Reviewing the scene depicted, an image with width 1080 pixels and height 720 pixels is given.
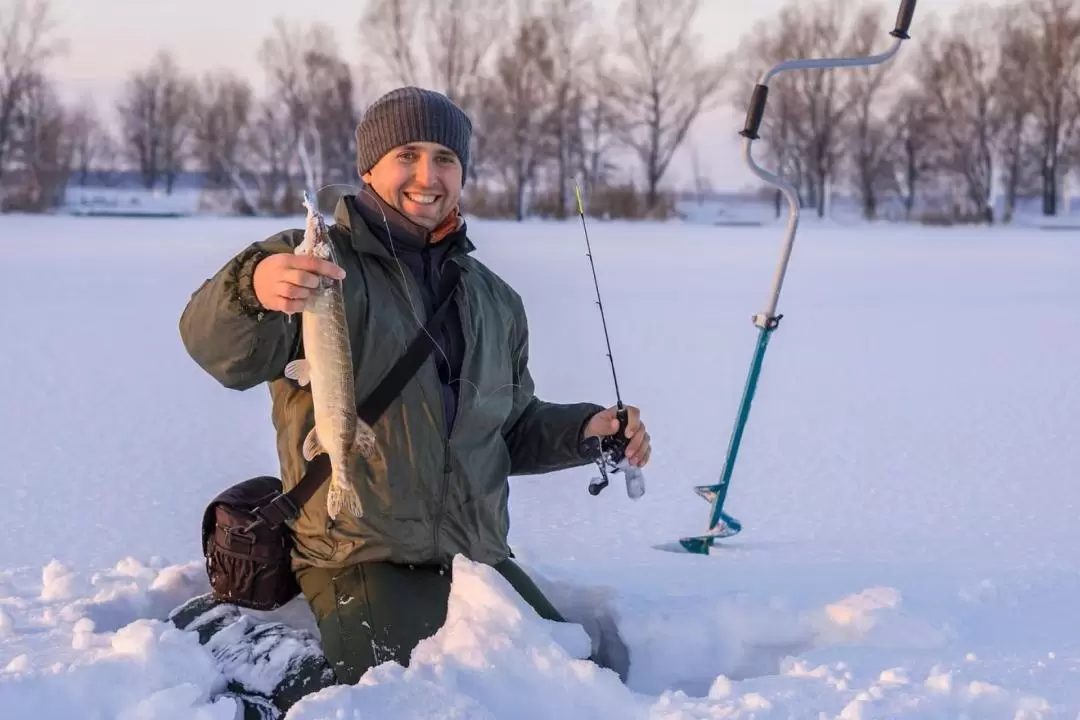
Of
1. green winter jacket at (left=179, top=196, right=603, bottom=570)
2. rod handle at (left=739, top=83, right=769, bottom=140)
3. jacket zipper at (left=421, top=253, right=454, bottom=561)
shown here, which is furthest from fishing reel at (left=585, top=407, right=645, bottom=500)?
rod handle at (left=739, top=83, right=769, bottom=140)

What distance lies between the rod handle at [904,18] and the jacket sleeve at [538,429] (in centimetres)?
188

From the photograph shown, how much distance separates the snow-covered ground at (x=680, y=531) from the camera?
2533mm

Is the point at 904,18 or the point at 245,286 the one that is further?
the point at 904,18

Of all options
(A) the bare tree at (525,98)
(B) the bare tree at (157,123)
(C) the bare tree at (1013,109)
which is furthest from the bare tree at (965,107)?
(B) the bare tree at (157,123)

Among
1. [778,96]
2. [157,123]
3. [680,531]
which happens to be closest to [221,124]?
[157,123]

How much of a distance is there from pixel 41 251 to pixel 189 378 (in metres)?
14.1

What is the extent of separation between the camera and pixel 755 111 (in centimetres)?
412

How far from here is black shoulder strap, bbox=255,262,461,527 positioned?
285 centimetres

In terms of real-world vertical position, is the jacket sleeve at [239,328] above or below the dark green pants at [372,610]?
above

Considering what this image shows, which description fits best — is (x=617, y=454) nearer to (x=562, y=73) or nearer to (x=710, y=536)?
(x=710, y=536)

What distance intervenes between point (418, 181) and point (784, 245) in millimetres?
1731

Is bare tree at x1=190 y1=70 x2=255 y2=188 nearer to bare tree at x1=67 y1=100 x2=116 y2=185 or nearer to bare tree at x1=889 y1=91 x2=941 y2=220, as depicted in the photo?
bare tree at x1=67 y1=100 x2=116 y2=185

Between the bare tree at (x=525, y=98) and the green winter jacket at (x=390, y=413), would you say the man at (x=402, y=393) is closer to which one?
the green winter jacket at (x=390, y=413)

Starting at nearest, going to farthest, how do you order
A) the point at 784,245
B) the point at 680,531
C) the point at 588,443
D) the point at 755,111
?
1. the point at 588,443
2. the point at 755,111
3. the point at 784,245
4. the point at 680,531
